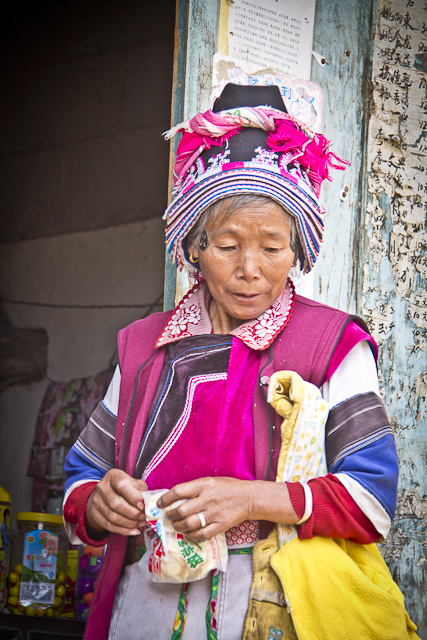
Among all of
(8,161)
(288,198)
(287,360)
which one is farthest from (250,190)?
(8,161)

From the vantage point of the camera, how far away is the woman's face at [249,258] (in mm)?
1651

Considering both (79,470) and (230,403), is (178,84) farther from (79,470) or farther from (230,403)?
(79,470)

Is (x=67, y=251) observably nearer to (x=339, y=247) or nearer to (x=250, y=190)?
(x=339, y=247)

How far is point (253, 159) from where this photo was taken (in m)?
1.67

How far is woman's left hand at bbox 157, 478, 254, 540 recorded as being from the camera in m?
1.39

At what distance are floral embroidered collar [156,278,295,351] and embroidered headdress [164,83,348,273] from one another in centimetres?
20

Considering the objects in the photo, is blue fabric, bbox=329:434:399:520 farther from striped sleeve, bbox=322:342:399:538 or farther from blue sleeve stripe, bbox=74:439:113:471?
blue sleeve stripe, bbox=74:439:113:471

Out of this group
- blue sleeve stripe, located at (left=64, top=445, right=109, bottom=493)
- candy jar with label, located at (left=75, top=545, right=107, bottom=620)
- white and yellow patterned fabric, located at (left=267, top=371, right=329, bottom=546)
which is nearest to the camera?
white and yellow patterned fabric, located at (left=267, top=371, right=329, bottom=546)

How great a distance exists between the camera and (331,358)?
1.59m

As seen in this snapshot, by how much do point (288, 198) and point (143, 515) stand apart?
0.96m

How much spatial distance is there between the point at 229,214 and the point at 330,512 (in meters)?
0.85

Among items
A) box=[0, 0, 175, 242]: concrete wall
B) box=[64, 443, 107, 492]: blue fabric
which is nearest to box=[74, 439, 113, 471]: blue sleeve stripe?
box=[64, 443, 107, 492]: blue fabric

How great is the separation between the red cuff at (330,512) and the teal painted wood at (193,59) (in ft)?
4.08

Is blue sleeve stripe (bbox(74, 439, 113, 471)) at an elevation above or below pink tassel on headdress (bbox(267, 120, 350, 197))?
below
